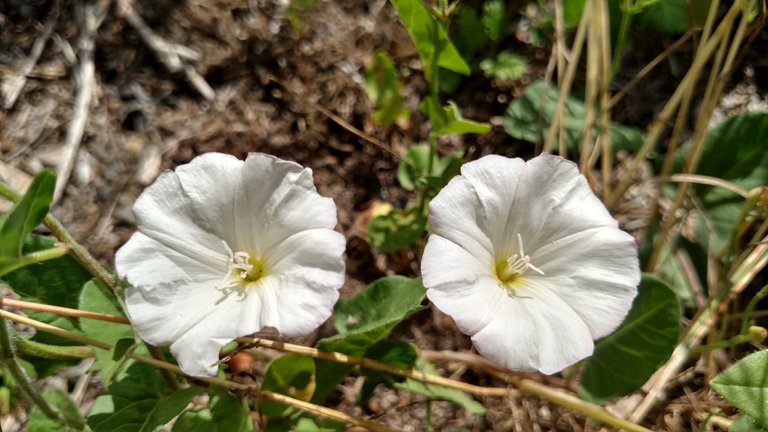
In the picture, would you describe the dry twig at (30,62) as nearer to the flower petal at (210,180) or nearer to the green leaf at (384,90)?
the green leaf at (384,90)

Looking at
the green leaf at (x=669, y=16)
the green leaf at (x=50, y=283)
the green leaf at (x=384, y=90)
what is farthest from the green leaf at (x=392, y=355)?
the green leaf at (x=669, y=16)

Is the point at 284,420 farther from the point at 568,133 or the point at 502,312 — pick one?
the point at 568,133

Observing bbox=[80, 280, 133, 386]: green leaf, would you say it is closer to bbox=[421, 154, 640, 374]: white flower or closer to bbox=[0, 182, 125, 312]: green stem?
bbox=[0, 182, 125, 312]: green stem

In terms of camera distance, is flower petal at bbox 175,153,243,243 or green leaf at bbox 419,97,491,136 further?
green leaf at bbox 419,97,491,136

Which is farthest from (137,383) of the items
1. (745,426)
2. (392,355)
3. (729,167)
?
(729,167)

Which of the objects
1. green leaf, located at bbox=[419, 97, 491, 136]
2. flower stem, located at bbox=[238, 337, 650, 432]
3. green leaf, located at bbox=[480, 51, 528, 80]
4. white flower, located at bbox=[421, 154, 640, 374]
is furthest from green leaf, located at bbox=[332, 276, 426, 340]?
green leaf, located at bbox=[480, 51, 528, 80]

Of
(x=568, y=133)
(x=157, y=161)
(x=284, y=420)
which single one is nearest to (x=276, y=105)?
(x=157, y=161)
